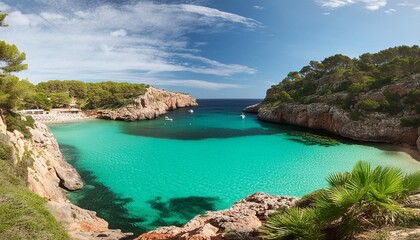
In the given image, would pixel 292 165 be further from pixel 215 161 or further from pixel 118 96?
pixel 118 96

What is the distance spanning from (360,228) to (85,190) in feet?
59.0

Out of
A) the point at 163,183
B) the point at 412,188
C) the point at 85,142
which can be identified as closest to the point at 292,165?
the point at 163,183

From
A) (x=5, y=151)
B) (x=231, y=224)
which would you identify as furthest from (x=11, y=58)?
(x=231, y=224)

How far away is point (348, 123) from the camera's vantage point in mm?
38750

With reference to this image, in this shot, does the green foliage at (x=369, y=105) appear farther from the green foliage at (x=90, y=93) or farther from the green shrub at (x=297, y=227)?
the green foliage at (x=90, y=93)

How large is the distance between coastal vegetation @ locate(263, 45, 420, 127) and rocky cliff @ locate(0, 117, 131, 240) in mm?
38960

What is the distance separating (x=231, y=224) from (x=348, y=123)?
3653cm

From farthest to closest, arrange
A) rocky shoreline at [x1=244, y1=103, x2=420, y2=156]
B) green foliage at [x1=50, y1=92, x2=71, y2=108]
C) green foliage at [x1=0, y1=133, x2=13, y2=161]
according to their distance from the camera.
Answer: green foliage at [x1=50, y1=92, x2=71, y2=108] < rocky shoreline at [x1=244, y1=103, x2=420, y2=156] < green foliage at [x1=0, y1=133, x2=13, y2=161]

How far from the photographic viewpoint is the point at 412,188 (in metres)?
5.07

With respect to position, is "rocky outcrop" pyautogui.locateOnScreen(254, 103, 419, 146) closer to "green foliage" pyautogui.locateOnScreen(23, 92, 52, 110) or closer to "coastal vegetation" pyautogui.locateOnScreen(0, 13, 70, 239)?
"coastal vegetation" pyautogui.locateOnScreen(0, 13, 70, 239)

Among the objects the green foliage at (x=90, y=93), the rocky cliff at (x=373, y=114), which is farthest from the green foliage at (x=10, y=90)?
the green foliage at (x=90, y=93)

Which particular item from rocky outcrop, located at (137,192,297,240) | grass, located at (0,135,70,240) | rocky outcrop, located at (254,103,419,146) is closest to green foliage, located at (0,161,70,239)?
grass, located at (0,135,70,240)

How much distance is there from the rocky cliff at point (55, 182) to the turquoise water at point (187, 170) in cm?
120

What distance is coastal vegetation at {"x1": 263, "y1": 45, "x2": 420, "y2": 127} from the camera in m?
36.7
